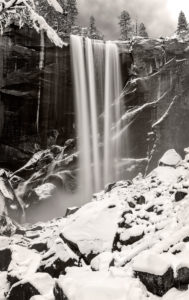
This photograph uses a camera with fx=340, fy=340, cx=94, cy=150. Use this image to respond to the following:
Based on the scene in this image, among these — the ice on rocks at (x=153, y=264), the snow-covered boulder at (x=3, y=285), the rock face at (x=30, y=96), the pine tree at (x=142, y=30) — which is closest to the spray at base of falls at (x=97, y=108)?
the rock face at (x=30, y=96)

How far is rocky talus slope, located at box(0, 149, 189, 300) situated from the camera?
5.92 meters

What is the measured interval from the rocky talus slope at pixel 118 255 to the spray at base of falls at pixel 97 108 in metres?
14.1

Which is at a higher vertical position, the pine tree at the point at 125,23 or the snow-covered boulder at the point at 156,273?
the pine tree at the point at 125,23

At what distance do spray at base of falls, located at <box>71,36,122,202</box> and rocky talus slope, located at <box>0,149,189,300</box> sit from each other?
14079 millimetres

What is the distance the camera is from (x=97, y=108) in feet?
97.5

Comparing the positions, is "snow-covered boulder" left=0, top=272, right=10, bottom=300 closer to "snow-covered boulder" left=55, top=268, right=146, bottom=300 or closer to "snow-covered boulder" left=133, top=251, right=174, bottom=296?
"snow-covered boulder" left=55, top=268, right=146, bottom=300

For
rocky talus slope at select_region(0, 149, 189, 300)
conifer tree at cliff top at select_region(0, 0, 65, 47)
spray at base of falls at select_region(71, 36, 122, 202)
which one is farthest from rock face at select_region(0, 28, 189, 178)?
conifer tree at cliff top at select_region(0, 0, 65, 47)

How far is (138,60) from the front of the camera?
2955cm

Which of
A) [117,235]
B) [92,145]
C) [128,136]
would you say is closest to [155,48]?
[128,136]

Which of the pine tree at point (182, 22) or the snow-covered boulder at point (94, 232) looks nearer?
the snow-covered boulder at point (94, 232)

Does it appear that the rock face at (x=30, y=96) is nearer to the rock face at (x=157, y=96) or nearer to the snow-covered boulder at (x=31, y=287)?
the rock face at (x=157, y=96)

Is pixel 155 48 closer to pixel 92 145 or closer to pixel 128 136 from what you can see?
pixel 128 136

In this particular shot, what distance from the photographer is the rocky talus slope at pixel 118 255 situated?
19.4 ft

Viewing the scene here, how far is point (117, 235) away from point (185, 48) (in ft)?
75.9
